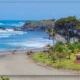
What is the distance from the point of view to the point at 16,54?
26203 mm

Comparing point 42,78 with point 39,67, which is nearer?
point 42,78

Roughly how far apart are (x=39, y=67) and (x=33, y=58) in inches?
135

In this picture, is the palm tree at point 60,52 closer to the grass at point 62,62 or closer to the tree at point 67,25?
the grass at point 62,62

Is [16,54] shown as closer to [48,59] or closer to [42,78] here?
[48,59]

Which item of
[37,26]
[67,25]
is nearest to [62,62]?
[67,25]

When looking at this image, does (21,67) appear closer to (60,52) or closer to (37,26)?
(60,52)

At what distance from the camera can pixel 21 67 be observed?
20391mm

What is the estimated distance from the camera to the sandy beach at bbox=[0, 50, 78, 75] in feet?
59.9

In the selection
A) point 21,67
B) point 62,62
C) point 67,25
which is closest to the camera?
point 21,67

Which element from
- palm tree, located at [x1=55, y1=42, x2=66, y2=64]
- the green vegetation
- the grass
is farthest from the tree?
palm tree, located at [x1=55, y1=42, x2=66, y2=64]

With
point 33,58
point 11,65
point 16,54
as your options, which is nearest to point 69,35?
point 16,54

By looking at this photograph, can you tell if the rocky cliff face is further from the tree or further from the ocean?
the tree

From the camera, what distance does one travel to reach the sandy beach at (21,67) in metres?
18.3

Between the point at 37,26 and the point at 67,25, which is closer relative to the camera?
the point at 67,25
